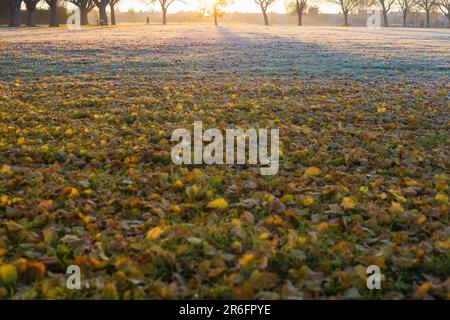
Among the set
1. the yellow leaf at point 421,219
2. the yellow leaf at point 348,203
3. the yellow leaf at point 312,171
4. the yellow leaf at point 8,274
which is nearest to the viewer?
the yellow leaf at point 8,274

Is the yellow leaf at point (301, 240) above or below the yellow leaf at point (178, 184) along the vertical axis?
below

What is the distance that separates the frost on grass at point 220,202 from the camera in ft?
10.1

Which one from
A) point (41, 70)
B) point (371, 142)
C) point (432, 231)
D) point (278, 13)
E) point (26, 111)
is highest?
point (278, 13)

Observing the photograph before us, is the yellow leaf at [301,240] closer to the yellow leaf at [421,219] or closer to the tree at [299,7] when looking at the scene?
the yellow leaf at [421,219]

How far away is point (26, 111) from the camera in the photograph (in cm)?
809

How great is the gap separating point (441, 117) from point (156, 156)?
539cm

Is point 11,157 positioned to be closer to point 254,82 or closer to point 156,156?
point 156,156

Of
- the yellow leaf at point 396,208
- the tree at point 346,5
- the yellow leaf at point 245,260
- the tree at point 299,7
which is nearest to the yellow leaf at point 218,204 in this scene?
the yellow leaf at point 245,260

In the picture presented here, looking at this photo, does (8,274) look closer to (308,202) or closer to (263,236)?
(263,236)

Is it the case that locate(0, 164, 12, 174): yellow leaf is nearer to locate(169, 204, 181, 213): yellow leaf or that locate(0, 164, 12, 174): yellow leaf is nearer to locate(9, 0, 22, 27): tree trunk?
locate(169, 204, 181, 213): yellow leaf

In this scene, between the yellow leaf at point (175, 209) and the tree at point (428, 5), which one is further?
the tree at point (428, 5)

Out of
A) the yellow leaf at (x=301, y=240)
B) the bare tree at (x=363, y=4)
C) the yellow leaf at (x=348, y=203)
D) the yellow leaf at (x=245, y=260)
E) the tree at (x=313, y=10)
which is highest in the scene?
the tree at (x=313, y=10)

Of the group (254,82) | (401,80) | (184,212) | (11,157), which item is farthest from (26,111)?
(401,80)

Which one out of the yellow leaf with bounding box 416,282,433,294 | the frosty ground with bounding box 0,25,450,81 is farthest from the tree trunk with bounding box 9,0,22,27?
the yellow leaf with bounding box 416,282,433,294
